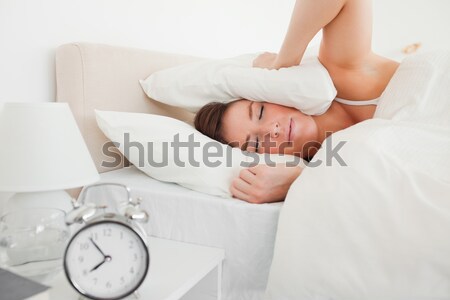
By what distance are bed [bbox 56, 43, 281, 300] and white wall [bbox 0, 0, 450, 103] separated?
81 millimetres

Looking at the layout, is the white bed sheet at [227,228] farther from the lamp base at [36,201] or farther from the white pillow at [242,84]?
the white pillow at [242,84]

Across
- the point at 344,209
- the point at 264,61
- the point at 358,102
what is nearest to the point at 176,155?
the point at 344,209

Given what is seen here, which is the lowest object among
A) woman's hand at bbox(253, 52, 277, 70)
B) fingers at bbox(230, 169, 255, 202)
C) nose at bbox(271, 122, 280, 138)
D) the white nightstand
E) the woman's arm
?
the white nightstand

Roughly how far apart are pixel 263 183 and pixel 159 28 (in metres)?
1.05

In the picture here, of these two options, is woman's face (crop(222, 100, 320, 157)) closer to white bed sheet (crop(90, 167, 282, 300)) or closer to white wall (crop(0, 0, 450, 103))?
white bed sheet (crop(90, 167, 282, 300))

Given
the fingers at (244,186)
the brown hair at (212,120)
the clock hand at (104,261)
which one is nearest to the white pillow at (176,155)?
the fingers at (244,186)

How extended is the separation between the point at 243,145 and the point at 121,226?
2.34ft

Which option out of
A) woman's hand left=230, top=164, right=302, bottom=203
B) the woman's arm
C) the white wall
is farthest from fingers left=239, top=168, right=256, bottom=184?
the white wall

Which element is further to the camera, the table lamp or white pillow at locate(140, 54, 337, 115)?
white pillow at locate(140, 54, 337, 115)

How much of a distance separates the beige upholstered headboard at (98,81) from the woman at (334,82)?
269 millimetres

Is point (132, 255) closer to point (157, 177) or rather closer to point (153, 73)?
point (157, 177)

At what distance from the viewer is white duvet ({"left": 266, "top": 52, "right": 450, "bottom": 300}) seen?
2.29 ft

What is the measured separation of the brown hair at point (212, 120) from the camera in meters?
1.36

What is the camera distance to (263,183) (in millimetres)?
958
